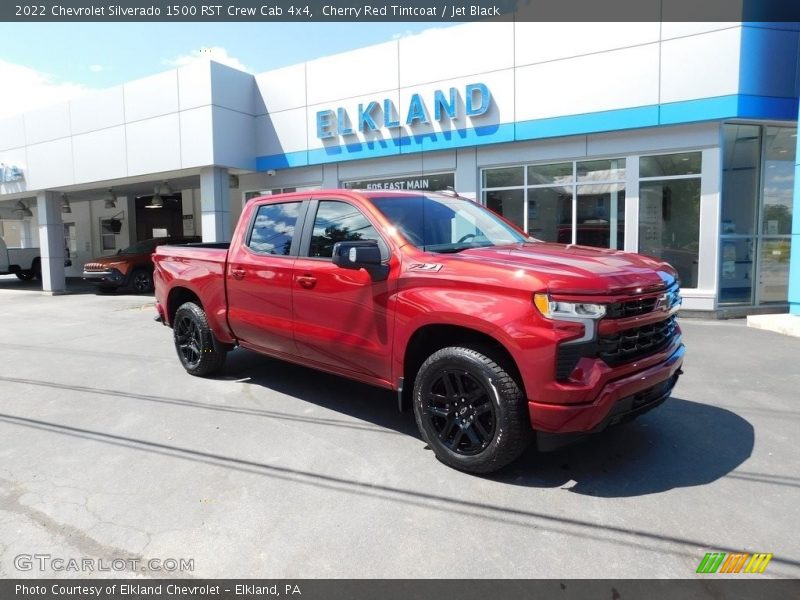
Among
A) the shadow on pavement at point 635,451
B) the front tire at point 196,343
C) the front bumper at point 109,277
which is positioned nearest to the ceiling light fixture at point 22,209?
the front bumper at point 109,277

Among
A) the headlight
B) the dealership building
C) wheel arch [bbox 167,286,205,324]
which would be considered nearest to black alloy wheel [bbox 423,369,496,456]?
the headlight

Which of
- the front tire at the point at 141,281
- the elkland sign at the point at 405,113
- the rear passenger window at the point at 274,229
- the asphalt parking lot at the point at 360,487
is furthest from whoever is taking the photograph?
the front tire at the point at 141,281

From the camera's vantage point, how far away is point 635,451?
397cm

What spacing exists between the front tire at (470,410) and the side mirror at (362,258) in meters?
0.73

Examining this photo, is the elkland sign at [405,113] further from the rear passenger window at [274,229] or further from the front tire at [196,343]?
the front tire at [196,343]

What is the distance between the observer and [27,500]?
339 cm

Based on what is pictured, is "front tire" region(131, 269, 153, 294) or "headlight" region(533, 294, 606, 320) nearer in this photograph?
"headlight" region(533, 294, 606, 320)

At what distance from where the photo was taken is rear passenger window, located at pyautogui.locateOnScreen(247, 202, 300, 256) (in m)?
4.89
